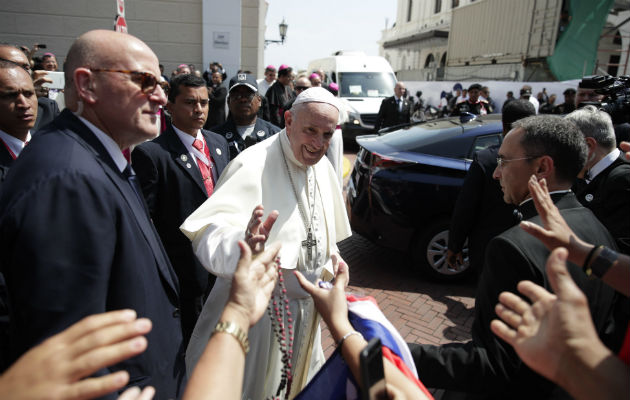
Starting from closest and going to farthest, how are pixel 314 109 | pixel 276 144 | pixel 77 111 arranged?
pixel 77 111
pixel 314 109
pixel 276 144

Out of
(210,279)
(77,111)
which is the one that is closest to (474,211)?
(210,279)

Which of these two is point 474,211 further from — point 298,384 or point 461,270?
point 298,384

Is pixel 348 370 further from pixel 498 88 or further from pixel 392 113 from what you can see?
pixel 498 88

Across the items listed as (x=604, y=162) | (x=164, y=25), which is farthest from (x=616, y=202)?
(x=164, y=25)

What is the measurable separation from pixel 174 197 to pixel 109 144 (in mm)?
1326

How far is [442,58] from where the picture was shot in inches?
1307

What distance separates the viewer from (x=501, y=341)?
1.54m

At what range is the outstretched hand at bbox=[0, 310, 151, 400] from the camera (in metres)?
0.71

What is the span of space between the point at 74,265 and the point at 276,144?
4.42ft

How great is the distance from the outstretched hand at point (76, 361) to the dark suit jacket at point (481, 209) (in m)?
2.83

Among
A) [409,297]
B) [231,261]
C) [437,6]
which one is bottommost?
[409,297]

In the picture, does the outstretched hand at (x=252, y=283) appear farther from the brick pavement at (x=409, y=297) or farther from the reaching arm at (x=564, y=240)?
the brick pavement at (x=409, y=297)

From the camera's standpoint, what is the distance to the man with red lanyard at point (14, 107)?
2.64 metres

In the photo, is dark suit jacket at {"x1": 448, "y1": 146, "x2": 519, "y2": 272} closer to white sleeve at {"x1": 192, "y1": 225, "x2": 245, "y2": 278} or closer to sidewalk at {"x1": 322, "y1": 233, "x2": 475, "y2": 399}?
sidewalk at {"x1": 322, "y1": 233, "x2": 475, "y2": 399}
